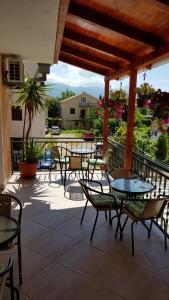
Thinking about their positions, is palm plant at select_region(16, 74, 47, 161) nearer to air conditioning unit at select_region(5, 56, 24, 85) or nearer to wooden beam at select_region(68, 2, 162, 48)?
air conditioning unit at select_region(5, 56, 24, 85)

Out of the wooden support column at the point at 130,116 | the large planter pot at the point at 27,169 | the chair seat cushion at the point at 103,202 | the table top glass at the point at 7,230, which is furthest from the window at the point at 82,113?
the table top glass at the point at 7,230

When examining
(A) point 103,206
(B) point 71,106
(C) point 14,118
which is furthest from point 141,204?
(B) point 71,106

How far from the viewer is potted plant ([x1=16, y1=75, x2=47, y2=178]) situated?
4906 millimetres

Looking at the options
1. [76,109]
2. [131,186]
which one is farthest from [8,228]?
[76,109]

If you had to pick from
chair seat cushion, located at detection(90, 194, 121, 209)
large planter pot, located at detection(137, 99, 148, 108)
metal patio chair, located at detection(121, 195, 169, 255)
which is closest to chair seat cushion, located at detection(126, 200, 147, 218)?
metal patio chair, located at detection(121, 195, 169, 255)

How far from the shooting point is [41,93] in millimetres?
5020

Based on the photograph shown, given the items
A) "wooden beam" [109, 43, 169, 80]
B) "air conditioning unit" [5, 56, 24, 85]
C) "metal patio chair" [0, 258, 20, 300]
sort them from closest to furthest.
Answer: "metal patio chair" [0, 258, 20, 300], "wooden beam" [109, 43, 169, 80], "air conditioning unit" [5, 56, 24, 85]

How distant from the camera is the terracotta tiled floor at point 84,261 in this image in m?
2.02

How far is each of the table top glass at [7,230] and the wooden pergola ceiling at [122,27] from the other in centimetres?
202

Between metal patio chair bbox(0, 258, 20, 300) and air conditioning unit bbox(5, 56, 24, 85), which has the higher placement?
air conditioning unit bbox(5, 56, 24, 85)

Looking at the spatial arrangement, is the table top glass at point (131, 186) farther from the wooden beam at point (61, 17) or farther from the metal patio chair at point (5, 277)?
the wooden beam at point (61, 17)

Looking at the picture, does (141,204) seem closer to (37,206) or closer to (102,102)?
(37,206)

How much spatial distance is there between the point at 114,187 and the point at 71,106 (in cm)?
3240

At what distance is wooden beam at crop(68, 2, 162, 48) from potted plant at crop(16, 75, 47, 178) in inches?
92.5
